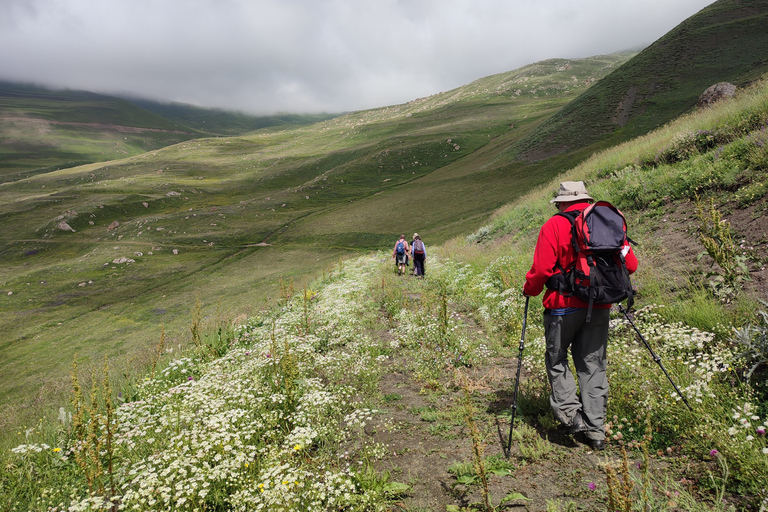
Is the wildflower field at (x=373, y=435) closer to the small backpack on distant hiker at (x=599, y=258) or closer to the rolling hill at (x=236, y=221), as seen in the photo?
the small backpack on distant hiker at (x=599, y=258)

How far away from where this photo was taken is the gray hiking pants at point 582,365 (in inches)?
180

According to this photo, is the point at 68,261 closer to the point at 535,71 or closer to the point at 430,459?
the point at 430,459

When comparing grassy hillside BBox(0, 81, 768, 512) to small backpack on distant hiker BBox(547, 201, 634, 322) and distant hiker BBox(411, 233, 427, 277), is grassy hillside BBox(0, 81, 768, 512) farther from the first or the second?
distant hiker BBox(411, 233, 427, 277)

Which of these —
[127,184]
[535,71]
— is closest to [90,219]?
[127,184]

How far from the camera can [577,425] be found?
4547 millimetres

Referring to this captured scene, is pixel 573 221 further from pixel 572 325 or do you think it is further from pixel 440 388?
pixel 440 388

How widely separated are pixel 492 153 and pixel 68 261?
7407cm

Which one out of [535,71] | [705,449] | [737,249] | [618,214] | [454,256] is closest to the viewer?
[705,449]

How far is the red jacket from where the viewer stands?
4582 mm

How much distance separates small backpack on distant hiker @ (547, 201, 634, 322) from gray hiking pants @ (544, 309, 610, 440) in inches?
13.7

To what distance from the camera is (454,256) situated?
59.0 feet

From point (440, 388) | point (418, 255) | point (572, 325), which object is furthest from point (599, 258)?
point (418, 255)

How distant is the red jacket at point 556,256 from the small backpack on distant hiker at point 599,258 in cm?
Answer: 10

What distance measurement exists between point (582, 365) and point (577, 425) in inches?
30.0
